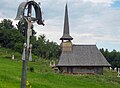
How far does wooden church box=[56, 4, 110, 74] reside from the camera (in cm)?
4934

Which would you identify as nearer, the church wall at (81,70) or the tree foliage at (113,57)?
the church wall at (81,70)

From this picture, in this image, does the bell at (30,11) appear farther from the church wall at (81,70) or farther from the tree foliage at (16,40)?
the tree foliage at (16,40)

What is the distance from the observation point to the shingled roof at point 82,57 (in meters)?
49.5

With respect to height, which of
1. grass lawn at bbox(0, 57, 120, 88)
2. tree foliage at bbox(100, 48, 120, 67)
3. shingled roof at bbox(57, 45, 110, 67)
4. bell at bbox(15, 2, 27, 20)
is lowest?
grass lawn at bbox(0, 57, 120, 88)

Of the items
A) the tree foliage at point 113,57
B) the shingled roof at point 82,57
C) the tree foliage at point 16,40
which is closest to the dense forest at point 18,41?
the tree foliage at point 16,40

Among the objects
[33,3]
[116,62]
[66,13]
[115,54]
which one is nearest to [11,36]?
[66,13]

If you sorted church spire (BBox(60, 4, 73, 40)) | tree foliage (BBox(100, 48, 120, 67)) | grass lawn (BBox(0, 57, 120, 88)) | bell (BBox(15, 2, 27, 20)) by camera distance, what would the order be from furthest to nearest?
tree foliage (BBox(100, 48, 120, 67)) → church spire (BBox(60, 4, 73, 40)) → grass lawn (BBox(0, 57, 120, 88)) → bell (BBox(15, 2, 27, 20))

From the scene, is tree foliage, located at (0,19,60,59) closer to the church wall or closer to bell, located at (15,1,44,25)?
the church wall

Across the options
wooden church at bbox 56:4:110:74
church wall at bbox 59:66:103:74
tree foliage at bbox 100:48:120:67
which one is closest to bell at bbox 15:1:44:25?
wooden church at bbox 56:4:110:74

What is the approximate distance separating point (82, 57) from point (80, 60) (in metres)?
0.87

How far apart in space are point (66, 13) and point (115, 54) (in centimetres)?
5279

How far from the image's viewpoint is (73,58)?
165 ft

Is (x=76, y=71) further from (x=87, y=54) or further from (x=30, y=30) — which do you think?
(x=30, y=30)

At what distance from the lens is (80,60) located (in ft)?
164
